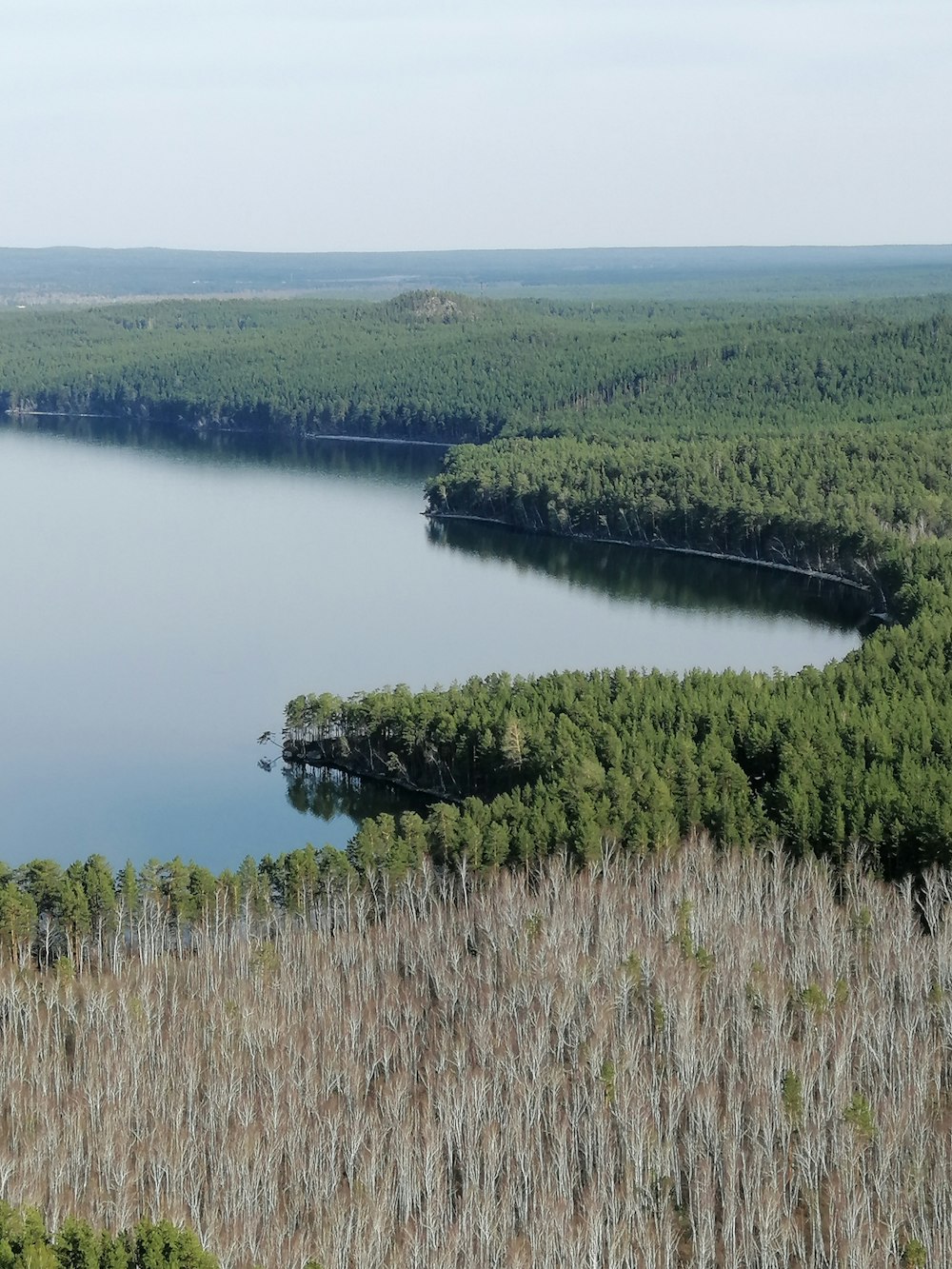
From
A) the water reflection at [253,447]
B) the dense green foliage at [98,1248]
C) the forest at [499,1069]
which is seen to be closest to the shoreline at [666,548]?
the water reflection at [253,447]

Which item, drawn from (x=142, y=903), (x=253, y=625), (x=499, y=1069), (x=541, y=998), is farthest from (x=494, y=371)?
(x=499, y=1069)

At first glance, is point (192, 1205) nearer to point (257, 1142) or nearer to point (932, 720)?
point (257, 1142)

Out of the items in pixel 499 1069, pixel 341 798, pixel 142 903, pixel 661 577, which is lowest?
pixel 341 798

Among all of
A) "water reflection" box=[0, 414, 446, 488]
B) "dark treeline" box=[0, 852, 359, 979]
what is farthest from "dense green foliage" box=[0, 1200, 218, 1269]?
"water reflection" box=[0, 414, 446, 488]

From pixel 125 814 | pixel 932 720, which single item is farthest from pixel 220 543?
pixel 932 720

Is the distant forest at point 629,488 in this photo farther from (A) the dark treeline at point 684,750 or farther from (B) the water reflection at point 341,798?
(B) the water reflection at point 341,798

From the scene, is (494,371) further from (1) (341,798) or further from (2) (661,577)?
A: (1) (341,798)
